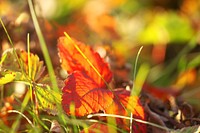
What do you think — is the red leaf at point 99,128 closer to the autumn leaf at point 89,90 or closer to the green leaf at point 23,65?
the autumn leaf at point 89,90

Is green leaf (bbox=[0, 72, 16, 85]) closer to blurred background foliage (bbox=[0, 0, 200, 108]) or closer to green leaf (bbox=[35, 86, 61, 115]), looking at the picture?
green leaf (bbox=[35, 86, 61, 115])

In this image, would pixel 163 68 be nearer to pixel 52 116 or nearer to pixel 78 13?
pixel 78 13

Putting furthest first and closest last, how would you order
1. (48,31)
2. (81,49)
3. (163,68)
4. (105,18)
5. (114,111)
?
(105,18) < (163,68) < (48,31) < (81,49) < (114,111)

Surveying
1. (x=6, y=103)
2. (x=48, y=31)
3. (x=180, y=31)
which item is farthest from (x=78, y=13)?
(x=6, y=103)

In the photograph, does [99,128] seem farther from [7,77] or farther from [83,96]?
[7,77]

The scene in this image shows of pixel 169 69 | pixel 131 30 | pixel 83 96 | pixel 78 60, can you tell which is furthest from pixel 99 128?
pixel 131 30

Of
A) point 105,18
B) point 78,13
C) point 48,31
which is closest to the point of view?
point 48,31
